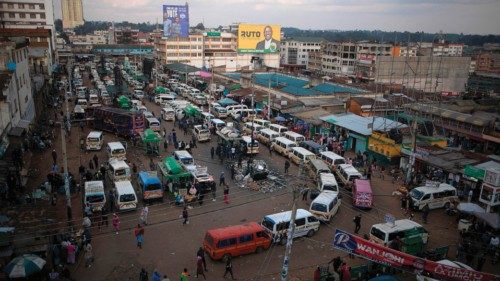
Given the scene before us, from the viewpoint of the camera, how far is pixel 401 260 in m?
12.6

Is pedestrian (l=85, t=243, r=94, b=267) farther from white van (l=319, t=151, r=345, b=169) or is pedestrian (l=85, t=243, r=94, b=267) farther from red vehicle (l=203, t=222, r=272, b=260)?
white van (l=319, t=151, r=345, b=169)

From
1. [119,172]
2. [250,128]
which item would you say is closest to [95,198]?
[119,172]

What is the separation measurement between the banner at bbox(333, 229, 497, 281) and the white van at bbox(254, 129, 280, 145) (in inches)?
773

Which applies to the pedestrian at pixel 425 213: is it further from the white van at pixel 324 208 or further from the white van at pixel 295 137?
the white van at pixel 295 137

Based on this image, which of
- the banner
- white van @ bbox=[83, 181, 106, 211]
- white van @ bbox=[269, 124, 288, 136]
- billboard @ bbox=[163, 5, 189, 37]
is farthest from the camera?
billboard @ bbox=[163, 5, 189, 37]

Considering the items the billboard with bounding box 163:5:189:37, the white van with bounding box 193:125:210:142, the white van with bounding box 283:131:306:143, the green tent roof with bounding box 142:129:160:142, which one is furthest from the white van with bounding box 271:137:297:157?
the billboard with bounding box 163:5:189:37

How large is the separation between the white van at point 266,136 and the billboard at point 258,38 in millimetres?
46264

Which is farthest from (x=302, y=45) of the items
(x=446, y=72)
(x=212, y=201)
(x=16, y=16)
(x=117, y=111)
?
(x=212, y=201)

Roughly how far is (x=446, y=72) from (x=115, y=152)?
55410 millimetres

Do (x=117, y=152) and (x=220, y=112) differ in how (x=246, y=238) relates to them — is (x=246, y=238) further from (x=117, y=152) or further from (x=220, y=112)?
(x=220, y=112)

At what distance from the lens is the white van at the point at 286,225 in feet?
56.6

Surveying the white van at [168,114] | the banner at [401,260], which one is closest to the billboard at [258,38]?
the white van at [168,114]

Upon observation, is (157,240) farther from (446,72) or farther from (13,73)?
(446,72)

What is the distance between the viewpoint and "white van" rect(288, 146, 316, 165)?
2681 cm
